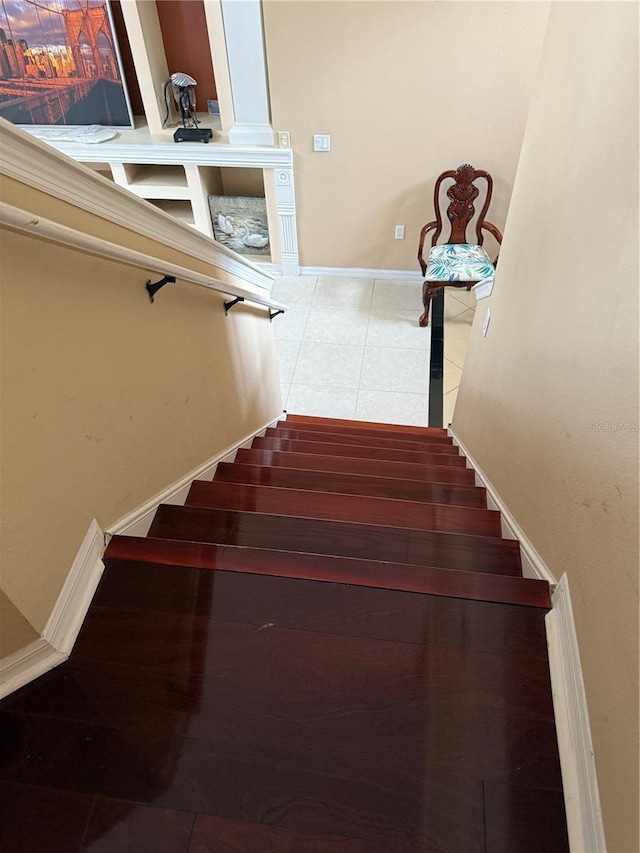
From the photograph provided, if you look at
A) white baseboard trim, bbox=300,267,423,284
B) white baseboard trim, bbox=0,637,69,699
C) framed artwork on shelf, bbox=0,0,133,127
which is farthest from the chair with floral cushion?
white baseboard trim, bbox=0,637,69,699

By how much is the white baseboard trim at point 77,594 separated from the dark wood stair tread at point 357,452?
4.54ft

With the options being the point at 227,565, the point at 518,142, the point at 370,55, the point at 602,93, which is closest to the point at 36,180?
the point at 227,565

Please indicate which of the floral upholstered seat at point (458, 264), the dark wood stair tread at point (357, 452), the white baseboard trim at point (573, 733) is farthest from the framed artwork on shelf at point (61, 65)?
the white baseboard trim at point (573, 733)

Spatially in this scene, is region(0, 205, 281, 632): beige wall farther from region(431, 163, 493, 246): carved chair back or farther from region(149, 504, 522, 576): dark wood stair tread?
region(431, 163, 493, 246): carved chair back

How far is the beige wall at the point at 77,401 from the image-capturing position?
91 centimetres

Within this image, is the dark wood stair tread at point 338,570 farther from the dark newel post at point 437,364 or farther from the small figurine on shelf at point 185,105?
the small figurine on shelf at point 185,105

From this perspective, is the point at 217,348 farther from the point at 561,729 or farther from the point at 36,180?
the point at 561,729

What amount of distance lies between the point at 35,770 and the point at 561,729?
0.92 meters

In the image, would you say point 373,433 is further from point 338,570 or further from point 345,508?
point 338,570

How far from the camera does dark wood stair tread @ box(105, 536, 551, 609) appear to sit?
3.71 feet

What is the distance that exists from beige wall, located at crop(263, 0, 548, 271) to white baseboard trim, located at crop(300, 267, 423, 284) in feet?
0.95

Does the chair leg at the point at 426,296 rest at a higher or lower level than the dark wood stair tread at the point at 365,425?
higher

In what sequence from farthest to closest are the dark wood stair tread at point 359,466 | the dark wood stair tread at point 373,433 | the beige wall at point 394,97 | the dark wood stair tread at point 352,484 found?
the beige wall at point 394,97 → the dark wood stair tread at point 373,433 → the dark wood stair tread at point 359,466 → the dark wood stair tread at point 352,484

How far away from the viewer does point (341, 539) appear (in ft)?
4.52
